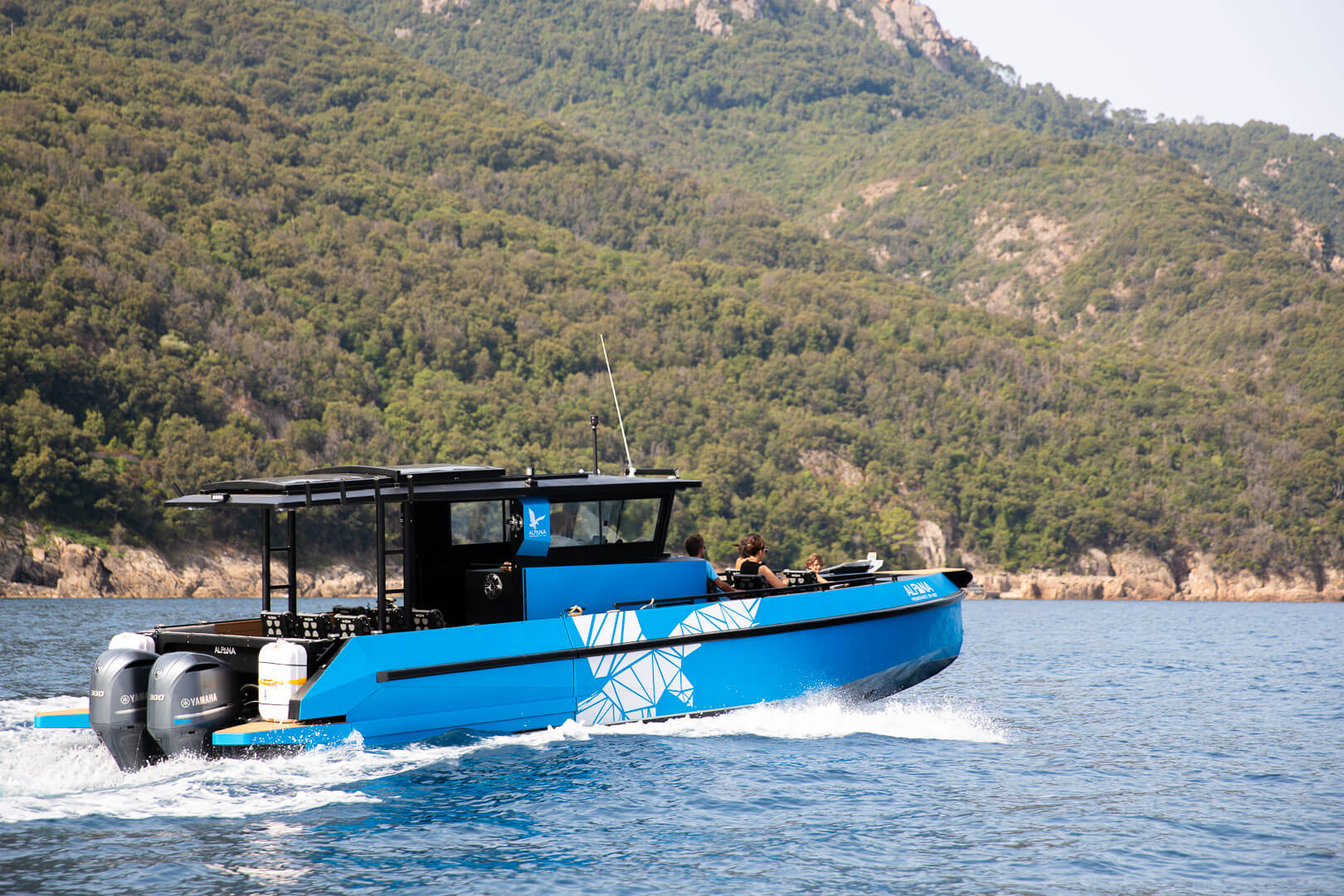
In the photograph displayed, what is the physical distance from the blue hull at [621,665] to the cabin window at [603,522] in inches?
36.5

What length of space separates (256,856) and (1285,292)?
360 ft

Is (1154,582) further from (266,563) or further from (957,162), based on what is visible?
(957,162)

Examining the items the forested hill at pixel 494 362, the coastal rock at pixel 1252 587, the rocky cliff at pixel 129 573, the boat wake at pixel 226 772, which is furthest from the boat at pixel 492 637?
the coastal rock at pixel 1252 587

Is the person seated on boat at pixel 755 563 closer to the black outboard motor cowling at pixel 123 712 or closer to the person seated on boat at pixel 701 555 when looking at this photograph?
the person seated on boat at pixel 701 555

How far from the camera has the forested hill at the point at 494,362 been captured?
189ft

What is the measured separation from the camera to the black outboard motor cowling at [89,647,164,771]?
9.24m

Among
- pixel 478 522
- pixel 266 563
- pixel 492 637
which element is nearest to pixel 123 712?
pixel 266 563

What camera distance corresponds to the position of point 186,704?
29.9 feet

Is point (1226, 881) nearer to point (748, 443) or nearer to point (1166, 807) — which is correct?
point (1166, 807)

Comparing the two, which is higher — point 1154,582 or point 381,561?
point 381,561

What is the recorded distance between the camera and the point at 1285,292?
101m

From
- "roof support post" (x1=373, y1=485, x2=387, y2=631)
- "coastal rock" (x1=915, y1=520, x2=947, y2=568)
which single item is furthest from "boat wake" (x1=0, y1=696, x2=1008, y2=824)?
"coastal rock" (x1=915, y1=520, x2=947, y2=568)

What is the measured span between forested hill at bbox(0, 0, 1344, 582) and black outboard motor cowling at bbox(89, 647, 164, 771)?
144ft

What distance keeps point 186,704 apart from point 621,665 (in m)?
3.78
